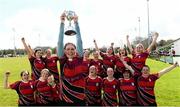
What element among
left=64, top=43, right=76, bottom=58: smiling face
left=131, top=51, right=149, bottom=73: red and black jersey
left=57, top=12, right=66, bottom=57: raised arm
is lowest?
left=131, top=51, right=149, bottom=73: red and black jersey

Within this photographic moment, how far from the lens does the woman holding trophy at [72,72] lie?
751cm

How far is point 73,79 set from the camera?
7555 millimetres

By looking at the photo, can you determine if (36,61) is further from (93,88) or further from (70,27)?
(70,27)

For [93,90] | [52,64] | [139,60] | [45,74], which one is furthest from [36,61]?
[139,60]

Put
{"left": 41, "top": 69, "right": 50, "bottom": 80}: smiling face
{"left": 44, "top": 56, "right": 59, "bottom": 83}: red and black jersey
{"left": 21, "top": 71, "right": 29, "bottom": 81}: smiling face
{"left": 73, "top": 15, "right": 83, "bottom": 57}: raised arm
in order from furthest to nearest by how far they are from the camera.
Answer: {"left": 44, "top": 56, "right": 59, "bottom": 83}: red and black jersey, {"left": 21, "top": 71, "right": 29, "bottom": 81}: smiling face, {"left": 41, "top": 69, "right": 50, "bottom": 80}: smiling face, {"left": 73, "top": 15, "right": 83, "bottom": 57}: raised arm

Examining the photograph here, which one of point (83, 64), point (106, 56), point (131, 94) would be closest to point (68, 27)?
point (83, 64)

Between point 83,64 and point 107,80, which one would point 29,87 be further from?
point 83,64

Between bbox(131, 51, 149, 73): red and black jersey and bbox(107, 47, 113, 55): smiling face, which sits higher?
bbox(107, 47, 113, 55): smiling face

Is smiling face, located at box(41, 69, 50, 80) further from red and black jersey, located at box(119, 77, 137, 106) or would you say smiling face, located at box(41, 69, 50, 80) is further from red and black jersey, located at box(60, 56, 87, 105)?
red and black jersey, located at box(60, 56, 87, 105)

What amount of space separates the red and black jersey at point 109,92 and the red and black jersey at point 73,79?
3.60 m

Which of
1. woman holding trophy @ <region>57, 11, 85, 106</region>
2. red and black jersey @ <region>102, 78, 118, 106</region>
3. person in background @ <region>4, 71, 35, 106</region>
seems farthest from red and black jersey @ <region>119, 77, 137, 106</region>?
woman holding trophy @ <region>57, 11, 85, 106</region>

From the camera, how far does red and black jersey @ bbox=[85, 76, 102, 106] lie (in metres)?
11.1

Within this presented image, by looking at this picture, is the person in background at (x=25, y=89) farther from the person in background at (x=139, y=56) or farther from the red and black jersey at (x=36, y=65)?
the person in background at (x=139, y=56)

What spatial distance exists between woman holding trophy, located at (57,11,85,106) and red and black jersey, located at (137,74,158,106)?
3450 mm
